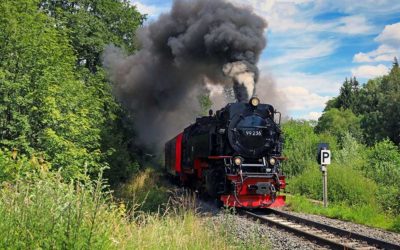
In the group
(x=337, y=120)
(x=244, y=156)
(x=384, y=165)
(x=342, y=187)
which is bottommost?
(x=342, y=187)

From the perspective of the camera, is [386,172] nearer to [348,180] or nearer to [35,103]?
[348,180]

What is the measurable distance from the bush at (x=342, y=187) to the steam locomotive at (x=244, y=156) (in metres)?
3.19

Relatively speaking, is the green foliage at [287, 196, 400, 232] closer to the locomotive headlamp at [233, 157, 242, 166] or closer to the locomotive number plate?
the locomotive headlamp at [233, 157, 242, 166]

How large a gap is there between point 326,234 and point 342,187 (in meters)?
6.08

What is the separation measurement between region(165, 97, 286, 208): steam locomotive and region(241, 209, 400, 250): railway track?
23.9 inches

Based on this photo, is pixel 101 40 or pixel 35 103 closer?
pixel 35 103

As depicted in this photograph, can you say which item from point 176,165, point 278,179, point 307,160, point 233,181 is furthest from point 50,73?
point 307,160

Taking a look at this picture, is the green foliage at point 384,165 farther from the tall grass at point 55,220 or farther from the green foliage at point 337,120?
the green foliage at point 337,120

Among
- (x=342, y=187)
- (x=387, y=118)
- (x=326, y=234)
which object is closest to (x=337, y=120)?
(x=387, y=118)

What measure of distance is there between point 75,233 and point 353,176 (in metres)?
12.4

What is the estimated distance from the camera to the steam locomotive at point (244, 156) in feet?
37.5

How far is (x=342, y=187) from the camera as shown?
14.4m

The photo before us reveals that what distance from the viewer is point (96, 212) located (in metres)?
3.87

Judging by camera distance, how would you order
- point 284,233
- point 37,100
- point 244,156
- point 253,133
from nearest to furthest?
point 284,233 → point 37,100 → point 244,156 → point 253,133
